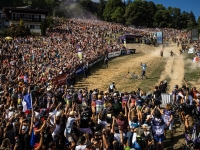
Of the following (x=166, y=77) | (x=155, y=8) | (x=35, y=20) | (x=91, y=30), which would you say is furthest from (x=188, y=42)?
(x=155, y=8)

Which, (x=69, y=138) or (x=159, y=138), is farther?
(x=159, y=138)

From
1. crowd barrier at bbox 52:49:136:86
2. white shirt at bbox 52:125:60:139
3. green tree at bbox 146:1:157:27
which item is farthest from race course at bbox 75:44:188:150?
green tree at bbox 146:1:157:27

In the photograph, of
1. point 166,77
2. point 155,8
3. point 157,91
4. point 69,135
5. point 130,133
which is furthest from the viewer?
point 155,8

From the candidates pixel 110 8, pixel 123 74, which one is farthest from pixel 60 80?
pixel 110 8

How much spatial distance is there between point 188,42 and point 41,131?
1923 inches

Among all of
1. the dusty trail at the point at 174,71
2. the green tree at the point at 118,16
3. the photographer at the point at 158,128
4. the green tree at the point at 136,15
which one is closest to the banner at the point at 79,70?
the dusty trail at the point at 174,71

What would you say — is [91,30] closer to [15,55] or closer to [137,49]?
[137,49]

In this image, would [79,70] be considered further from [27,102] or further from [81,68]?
[27,102]

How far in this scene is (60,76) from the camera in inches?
878

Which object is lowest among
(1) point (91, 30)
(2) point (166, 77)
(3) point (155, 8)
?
(2) point (166, 77)

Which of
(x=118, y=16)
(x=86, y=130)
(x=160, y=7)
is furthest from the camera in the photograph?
(x=160, y=7)

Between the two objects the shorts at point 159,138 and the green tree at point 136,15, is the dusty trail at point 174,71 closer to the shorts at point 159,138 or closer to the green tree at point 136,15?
the shorts at point 159,138

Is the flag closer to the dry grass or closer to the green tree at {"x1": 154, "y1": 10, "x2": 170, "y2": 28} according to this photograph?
the dry grass

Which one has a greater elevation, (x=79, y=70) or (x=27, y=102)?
(x=27, y=102)
